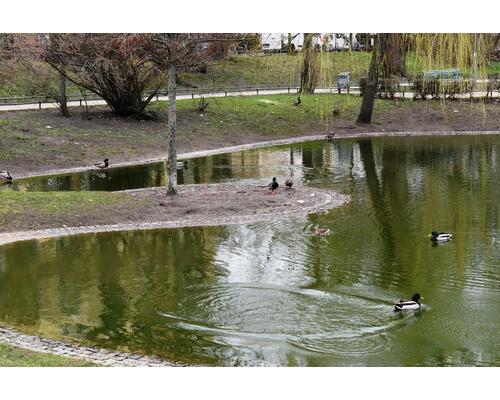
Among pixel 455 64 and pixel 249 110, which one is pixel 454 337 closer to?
pixel 455 64

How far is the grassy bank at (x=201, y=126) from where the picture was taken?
37.7 m

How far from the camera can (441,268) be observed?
64.2 feet

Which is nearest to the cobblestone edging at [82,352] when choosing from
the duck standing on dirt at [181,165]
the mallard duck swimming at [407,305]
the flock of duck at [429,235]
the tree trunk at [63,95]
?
the mallard duck swimming at [407,305]

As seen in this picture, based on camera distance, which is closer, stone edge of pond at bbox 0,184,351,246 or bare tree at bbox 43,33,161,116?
stone edge of pond at bbox 0,184,351,246

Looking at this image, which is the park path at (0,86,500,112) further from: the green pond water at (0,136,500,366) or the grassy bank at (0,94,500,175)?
the green pond water at (0,136,500,366)

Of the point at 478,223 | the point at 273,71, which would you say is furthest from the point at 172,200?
the point at 273,71

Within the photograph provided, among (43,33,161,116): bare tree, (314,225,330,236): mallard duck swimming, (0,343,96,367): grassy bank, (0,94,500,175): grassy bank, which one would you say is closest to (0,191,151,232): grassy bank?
(314,225,330,236): mallard duck swimming

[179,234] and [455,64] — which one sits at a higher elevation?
[455,64]

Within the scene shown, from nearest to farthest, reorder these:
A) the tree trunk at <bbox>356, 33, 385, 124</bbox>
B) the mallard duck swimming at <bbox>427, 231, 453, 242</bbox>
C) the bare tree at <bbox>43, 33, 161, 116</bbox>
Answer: the mallard duck swimming at <bbox>427, 231, 453, 242</bbox> < the bare tree at <bbox>43, 33, 161, 116</bbox> < the tree trunk at <bbox>356, 33, 385, 124</bbox>

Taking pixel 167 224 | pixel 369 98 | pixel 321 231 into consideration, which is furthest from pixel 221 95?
pixel 321 231

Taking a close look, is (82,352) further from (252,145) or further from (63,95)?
(63,95)

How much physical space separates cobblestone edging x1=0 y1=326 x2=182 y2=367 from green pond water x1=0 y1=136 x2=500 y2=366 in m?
0.34

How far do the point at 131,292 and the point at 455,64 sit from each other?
481 inches

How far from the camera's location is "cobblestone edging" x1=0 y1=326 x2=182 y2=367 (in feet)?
45.3
